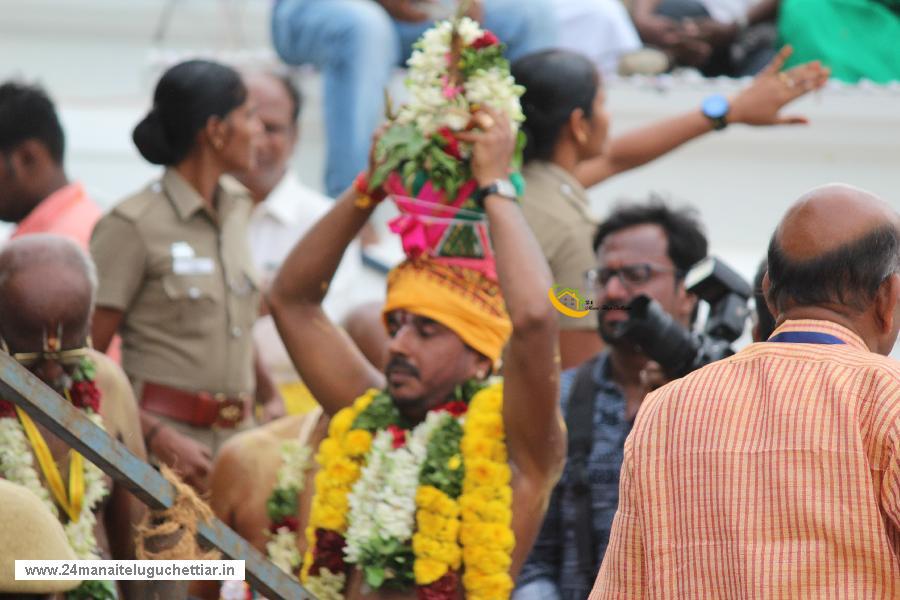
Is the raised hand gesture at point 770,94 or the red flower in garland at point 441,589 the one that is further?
the raised hand gesture at point 770,94

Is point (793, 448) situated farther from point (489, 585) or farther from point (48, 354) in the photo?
point (48, 354)

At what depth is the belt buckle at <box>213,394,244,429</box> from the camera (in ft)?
17.9

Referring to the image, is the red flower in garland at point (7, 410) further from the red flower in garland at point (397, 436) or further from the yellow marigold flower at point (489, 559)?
the yellow marigold flower at point (489, 559)

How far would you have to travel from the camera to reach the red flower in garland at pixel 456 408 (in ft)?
14.1

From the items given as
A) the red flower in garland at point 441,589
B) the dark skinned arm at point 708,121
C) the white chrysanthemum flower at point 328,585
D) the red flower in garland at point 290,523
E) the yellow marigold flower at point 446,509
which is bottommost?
the white chrysanthemum flower at point 328,585

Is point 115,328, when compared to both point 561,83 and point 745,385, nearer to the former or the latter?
point 561,83

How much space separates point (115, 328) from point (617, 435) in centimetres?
171

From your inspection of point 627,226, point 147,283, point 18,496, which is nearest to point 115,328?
point 147,283

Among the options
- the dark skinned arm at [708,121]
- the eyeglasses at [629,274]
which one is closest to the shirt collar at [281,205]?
the dark skinned arm at [708,121]

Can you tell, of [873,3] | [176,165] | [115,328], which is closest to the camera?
[115,328]

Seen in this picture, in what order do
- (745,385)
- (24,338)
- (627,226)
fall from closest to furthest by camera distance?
(745,385)
(24,338)
(627,226)

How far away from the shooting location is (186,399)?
17.7 ft

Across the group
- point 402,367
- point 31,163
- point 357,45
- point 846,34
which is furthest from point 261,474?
point 846,34

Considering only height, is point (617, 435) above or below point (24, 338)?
below
